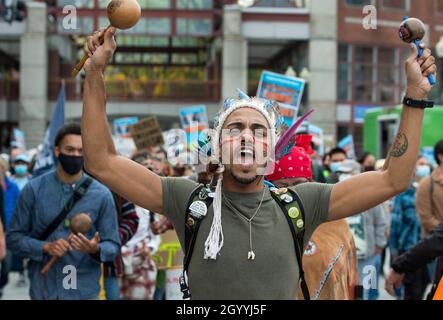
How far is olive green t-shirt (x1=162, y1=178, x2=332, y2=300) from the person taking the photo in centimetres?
312

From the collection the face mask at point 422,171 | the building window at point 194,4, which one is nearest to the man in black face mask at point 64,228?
the face mask at point 422,171

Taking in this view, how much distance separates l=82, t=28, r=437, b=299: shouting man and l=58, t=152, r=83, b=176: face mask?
2.46m

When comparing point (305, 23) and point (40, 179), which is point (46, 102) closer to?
point (305, 23)

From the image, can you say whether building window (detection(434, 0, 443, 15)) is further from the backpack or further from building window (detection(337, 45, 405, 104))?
the backpack

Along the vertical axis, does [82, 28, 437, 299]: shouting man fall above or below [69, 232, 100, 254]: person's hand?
above

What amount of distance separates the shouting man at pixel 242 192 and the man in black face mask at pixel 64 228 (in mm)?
2331

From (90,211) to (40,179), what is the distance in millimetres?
431

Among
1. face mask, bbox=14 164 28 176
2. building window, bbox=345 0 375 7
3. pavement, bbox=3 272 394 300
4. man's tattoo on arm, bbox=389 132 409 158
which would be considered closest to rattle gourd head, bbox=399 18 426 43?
man's tattoo on arm, bbox=389 132 409 158

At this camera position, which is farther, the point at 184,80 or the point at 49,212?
the point at 184,80

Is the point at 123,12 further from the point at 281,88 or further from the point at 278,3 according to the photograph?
the point at 278,3

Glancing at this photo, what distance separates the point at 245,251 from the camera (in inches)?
124

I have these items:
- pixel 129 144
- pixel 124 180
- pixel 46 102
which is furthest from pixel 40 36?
pixel 124 180

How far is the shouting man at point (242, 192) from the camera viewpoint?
314 cm

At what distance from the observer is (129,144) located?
1542 cm
